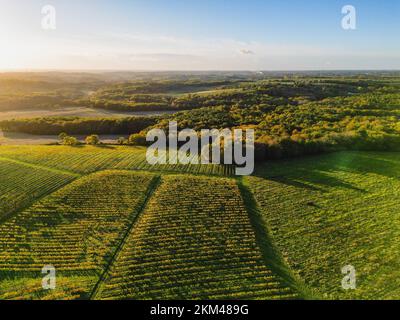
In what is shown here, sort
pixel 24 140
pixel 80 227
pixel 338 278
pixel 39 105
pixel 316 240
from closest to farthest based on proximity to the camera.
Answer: pixel 338 278
pixel 316 240
pixel 80 227
pixel 24 140
pixel 39 105

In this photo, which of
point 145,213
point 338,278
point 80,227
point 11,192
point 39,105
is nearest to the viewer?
point 338,278

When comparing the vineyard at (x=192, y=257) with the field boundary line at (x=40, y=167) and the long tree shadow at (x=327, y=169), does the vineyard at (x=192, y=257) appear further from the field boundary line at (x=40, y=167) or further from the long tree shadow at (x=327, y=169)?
the field boundary line at (x=40, y=167)

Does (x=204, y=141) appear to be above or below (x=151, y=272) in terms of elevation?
above

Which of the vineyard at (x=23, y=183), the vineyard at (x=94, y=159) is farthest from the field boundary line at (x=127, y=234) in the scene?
the vineyard at (x=23, y=183)

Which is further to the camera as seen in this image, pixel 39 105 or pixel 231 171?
pixel 39 105

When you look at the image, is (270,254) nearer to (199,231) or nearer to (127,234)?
(199,231)

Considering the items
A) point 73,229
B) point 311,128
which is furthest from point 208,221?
point 311,128

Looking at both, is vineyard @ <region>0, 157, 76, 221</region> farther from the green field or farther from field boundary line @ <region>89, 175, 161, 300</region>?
field boundary line @ <region>89, 175, 161, 300</region>
